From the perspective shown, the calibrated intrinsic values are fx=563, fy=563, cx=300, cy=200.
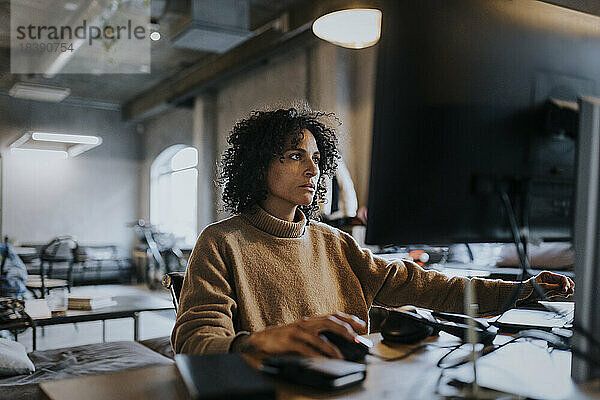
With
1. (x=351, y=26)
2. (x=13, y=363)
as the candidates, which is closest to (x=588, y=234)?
(x=13, y=363)

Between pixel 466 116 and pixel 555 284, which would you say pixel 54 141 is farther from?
pixel 466 116

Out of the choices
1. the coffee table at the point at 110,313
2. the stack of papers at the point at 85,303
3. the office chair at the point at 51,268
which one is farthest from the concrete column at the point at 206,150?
the stack of papers at the point at 85,303

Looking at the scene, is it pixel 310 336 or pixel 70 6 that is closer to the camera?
pixel 310 336

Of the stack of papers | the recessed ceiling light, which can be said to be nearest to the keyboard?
the stack of papers

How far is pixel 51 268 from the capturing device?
27.2 feet

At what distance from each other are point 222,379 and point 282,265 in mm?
675

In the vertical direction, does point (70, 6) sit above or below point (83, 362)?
above

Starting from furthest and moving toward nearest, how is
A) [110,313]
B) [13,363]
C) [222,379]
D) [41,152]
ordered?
[41,152] < [110,313] < [13,363] < [222,379]

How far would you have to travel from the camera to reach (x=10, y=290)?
4137mm

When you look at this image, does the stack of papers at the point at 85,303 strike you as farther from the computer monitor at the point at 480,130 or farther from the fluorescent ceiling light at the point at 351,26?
the computer monitor at the point at 480,130

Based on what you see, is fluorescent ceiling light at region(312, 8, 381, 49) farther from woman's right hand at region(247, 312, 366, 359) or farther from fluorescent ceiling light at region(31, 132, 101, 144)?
fluorescent ceiling light at region(31, 132, 101, 144)

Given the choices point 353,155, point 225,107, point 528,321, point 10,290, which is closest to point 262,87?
point 225,107

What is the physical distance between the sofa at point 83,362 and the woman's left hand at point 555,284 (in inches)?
62.6

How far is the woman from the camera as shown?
1145 mm
